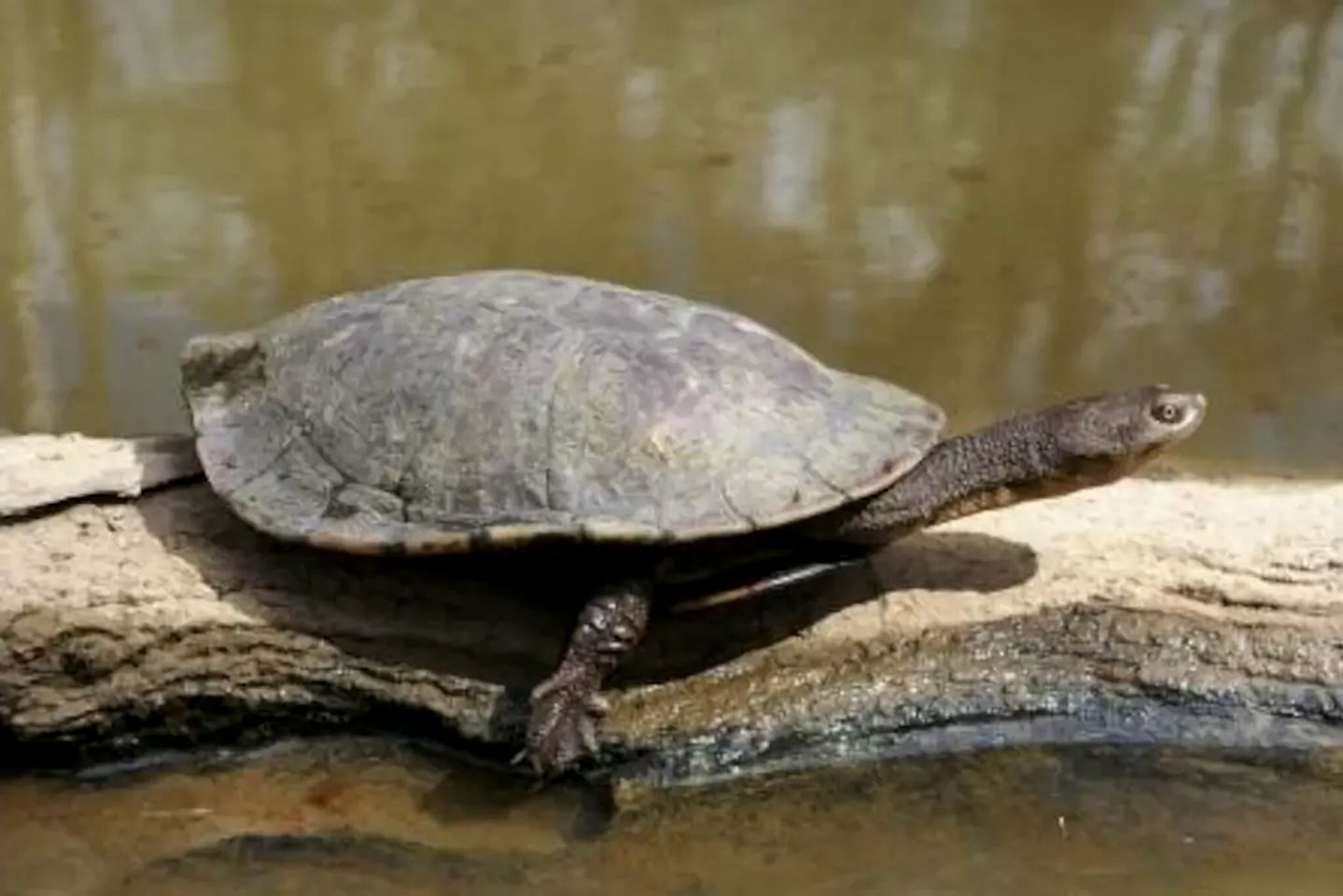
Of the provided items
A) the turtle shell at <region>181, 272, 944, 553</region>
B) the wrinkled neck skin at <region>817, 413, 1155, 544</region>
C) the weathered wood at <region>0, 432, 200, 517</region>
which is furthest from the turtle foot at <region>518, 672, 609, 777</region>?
the weathered wood at <region>0, 432, 200, 517</region>

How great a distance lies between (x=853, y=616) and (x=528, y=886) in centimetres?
79

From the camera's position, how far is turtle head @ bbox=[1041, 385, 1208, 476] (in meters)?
3.35

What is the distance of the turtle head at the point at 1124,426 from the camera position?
11.0ft

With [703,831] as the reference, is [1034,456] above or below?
above

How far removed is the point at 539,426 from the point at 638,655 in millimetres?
487

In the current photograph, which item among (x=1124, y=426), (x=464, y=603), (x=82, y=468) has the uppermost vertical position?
(x=1124, y=426)

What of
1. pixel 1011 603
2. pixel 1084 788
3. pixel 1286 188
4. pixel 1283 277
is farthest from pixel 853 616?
pixel 1286 188

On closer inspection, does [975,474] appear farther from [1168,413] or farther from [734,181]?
[734,181]

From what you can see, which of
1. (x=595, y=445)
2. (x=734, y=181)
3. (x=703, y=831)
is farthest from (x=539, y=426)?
(x=734, y=181)

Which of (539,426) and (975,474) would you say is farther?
(975,474)

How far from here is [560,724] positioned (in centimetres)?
325

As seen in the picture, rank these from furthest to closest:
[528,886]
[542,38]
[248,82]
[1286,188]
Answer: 1. [542,38]
2. [248,82]
3. [1286,188]
4. [528,886]

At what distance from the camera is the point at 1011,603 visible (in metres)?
3.47

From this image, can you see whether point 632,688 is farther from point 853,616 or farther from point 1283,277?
point 1283,277
